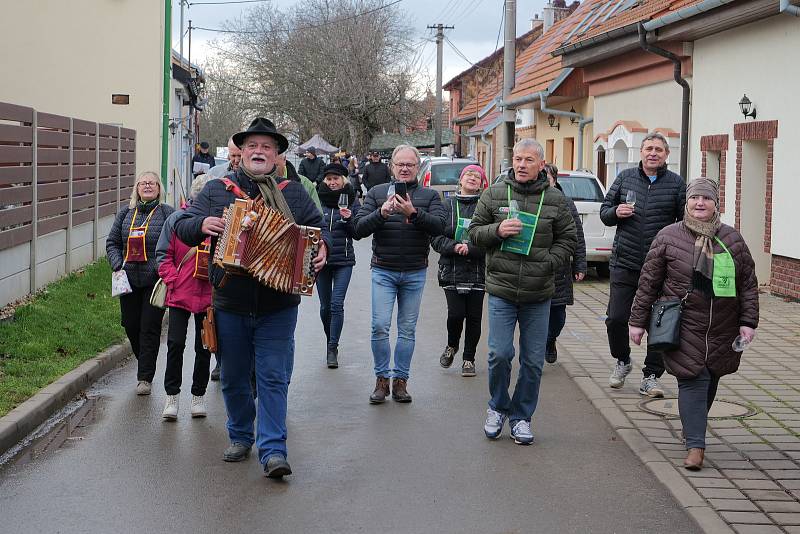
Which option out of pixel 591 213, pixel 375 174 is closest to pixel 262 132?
pixel 591 213

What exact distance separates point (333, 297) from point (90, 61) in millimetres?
15963

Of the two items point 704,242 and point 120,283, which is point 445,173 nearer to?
point 120,283

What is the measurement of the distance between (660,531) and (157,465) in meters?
2.85

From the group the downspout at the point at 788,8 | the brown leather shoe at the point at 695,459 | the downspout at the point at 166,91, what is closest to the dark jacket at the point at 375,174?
the downspout at the point at 166,91

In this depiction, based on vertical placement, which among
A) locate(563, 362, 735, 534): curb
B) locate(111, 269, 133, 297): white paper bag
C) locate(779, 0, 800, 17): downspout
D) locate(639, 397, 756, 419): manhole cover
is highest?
locate(779, 0, 800, 17): downspout

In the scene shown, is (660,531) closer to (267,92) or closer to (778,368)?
(778,368)

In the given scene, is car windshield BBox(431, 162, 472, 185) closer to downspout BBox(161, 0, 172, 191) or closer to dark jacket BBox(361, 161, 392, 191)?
dark jacket BBox(361, 161, 392, 191)

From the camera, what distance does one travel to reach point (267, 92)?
68.7 meters

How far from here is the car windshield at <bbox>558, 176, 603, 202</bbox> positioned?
17.7 m

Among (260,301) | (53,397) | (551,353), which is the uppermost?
(260,301)

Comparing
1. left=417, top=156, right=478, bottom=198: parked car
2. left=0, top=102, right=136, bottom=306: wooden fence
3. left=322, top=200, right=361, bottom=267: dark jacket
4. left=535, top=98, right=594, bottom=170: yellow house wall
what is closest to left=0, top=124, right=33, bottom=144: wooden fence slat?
left=0, top=102, right=136, bottom=306: wooden fence

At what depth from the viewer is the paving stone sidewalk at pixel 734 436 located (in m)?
5.70

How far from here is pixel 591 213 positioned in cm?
1714

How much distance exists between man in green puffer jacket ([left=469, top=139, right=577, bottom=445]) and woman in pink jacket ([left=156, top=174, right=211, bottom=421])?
6.48 ft
